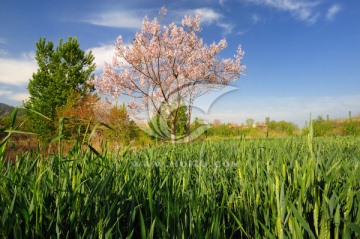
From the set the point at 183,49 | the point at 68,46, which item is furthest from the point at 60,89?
the point at 183,49

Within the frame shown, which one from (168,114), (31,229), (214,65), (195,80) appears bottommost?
(31,229)

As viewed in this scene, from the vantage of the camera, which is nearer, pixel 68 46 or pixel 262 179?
pixel 262 179

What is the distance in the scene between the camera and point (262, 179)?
1.48 m

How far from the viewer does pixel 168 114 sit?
612 inches

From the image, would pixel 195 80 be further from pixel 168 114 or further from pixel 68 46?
pixel 68 46

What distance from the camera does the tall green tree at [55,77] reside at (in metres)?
21.8

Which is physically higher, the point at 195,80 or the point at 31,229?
the point at 195,80

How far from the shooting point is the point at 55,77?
22.9 metres

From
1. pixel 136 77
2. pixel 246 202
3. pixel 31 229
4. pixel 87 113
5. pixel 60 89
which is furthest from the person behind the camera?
pixel 60 89

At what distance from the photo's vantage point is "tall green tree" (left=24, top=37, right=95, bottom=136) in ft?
71.5

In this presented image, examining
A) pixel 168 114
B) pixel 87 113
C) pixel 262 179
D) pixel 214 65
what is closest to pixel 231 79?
pixel 214 65

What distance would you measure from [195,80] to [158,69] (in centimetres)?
221

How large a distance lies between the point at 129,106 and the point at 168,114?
2673 mm

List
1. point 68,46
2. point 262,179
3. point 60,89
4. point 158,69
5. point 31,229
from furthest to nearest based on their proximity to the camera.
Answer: point 68,46 < point 60,89 < point 158,69 < point 262,179 < point 31,229
